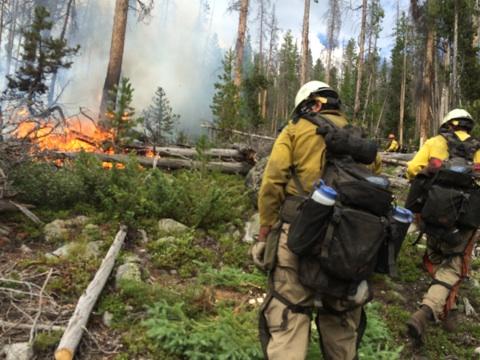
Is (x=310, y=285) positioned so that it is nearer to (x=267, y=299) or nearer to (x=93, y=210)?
(x=267, y=299)

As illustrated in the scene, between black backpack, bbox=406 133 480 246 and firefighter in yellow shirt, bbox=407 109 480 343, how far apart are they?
0.28 ft

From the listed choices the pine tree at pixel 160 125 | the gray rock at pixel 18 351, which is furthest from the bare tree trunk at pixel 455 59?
the gray rock at pixel 18 351

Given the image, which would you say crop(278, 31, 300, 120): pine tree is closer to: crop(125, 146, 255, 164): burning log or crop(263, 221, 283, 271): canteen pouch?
crop(125, 146, 255, 164): burning log

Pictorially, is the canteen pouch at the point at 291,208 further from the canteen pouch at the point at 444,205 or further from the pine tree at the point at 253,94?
the pine tree at the point at 253,94

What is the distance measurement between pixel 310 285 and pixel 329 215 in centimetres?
51

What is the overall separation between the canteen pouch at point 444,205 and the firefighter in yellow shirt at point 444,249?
25 centimetres

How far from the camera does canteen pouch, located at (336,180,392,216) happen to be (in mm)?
2644

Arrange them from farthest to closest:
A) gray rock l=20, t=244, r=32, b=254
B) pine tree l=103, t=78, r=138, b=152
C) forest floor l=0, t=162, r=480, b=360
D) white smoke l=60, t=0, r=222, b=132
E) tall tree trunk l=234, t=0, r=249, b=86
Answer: white smoke l=60, t=0, r=222, b=132, tall tree trunk l=234, t=0, r=249, b=86, pine tree l=103, t=78, r=138, b=152, gray rock l=20, t=244, r=32, b=254, forest floor l=0, t=162, r=480, b=360

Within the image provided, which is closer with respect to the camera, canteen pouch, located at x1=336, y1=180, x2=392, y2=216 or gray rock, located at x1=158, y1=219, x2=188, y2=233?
canteen pouch, located at x1=336, y1=180, x2=392, y2=216

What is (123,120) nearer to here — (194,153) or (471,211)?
(194,153)

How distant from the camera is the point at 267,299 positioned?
298 cm

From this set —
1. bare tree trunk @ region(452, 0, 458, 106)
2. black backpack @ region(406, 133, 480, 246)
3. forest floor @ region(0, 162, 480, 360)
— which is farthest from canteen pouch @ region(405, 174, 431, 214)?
bare tree trunk @ region(452, 0, 458, 106)

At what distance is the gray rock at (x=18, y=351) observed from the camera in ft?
10.8

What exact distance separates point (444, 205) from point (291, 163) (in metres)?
2.35
